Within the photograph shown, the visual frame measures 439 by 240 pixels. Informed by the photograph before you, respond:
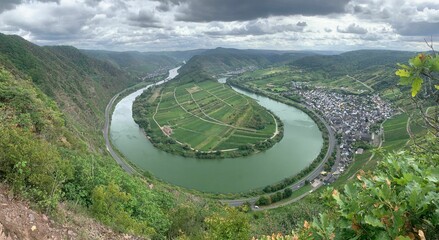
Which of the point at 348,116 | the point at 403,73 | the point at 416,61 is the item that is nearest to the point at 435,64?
the point at 416,61

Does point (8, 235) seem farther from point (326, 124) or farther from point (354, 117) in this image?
point (354, 117)

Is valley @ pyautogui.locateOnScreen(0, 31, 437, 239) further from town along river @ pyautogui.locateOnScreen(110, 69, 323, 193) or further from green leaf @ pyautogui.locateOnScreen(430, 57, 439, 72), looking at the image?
town along river @ pyautogui.locateOnScreen(110, 69, 323, 193)

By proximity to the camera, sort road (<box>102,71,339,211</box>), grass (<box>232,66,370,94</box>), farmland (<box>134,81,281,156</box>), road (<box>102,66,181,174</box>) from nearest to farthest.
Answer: road (<box>102,71,339,211</box>), road (<box>102,66,181,174</box>), farmland (<box>134,81,281,156</box>), grass (<box>232,66,370,94</box>)

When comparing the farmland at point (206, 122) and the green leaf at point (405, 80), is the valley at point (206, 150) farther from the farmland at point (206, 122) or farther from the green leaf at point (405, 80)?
the farmland at point (206, 122)

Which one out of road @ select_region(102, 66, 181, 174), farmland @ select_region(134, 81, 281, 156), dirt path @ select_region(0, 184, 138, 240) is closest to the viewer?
dirt path @ select_region(0, 184, 138, 240)

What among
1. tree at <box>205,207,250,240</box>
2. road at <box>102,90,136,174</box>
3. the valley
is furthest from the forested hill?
tree at <box>205,207,250,240</box>

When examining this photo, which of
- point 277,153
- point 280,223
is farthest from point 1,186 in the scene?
point 277,153
